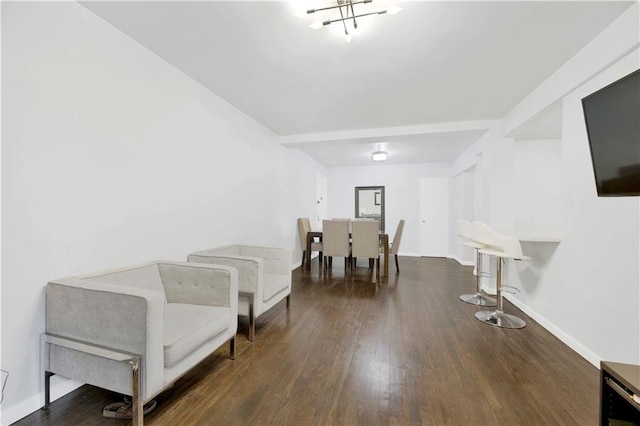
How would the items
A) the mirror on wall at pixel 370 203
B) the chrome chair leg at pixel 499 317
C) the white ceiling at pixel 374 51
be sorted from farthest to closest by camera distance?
the mirror on wall at pixel 370 203, the chrome chair leg at pixel 499 317, the white ceiling at pixel 374 51

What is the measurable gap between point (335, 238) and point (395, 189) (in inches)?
119

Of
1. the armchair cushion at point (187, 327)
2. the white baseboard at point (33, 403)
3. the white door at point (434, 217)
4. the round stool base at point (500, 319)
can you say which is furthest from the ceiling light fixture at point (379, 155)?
the white baseboard at point (33, 403)

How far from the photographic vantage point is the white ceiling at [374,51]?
1729 mm

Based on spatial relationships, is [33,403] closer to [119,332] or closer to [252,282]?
[119,332]

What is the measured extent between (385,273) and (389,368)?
9.39ft

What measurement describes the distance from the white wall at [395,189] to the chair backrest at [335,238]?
2.72 m

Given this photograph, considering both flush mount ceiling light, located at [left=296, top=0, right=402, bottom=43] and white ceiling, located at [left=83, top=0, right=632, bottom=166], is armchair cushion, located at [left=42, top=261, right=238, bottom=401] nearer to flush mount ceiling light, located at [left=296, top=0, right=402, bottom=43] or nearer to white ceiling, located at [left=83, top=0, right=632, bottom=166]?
white ceiling, located at [left=83, top=0, right=632, bottom=166]

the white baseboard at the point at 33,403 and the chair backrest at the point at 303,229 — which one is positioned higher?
the chair backrest at the point at 303,229

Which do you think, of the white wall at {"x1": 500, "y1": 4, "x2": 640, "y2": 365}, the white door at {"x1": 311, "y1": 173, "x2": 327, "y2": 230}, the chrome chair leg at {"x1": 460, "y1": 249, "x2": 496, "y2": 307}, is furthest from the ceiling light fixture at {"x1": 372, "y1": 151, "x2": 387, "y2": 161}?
the white wall at {"x1": 500, "y1": 4, "x2": 640, "y2": 365}

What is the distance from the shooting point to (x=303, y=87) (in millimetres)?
2805

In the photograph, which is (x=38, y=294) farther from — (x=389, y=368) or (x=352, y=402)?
(x=389, y=368)

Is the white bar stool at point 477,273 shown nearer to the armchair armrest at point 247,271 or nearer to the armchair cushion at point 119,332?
the armchair armrest at point 247,271

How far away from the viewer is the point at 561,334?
2373 mm

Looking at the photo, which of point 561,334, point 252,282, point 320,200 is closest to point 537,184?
point 561,334
